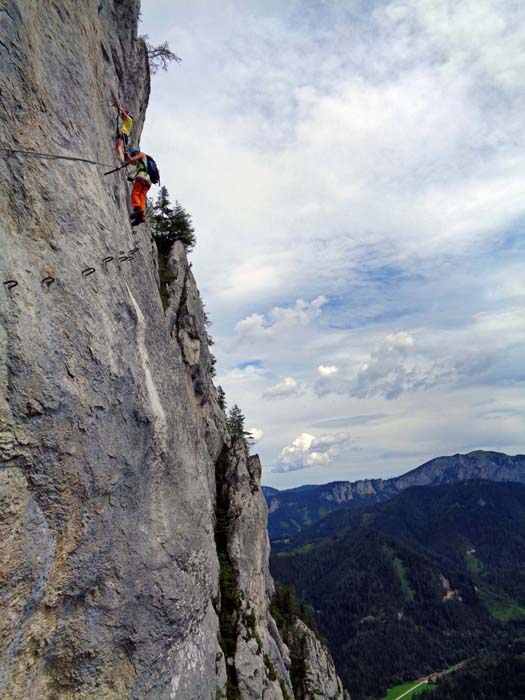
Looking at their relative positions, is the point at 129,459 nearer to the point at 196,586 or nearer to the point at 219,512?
the point at 196,586

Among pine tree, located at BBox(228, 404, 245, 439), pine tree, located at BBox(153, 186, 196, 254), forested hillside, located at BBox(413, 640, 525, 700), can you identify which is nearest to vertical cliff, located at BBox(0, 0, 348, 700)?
pine tree, located at BBox(153, 186, 196, 254)

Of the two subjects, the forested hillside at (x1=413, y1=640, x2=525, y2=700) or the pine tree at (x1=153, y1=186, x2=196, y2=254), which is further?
the forested hillside at (x1=413, y1=640, x2=525, y2=700)

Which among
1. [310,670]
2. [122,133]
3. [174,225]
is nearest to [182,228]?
[174,225]

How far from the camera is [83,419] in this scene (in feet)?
33.8

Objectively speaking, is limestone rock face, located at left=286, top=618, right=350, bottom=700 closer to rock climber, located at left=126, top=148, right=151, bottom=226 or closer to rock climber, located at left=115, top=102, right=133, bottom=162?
rock climber, located at left=126, top=148, right=151, bottom=226

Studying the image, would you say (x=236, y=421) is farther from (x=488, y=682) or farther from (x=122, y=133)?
(x=488, y=682)

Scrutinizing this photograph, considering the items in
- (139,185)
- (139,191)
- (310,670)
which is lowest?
(310,670)

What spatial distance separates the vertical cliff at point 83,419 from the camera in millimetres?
8953

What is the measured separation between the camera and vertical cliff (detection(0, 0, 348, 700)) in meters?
8.95

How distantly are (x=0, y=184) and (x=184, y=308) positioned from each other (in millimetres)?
17122

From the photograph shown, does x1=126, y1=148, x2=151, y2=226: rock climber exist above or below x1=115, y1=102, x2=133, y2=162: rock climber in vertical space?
below

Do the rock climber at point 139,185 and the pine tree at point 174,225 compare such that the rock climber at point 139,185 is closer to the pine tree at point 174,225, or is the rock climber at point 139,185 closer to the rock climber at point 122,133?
the rock climber at point 122,133

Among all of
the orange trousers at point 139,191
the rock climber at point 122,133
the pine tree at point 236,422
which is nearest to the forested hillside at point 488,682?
the pine tree at point 236,422

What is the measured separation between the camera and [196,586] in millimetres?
15867
